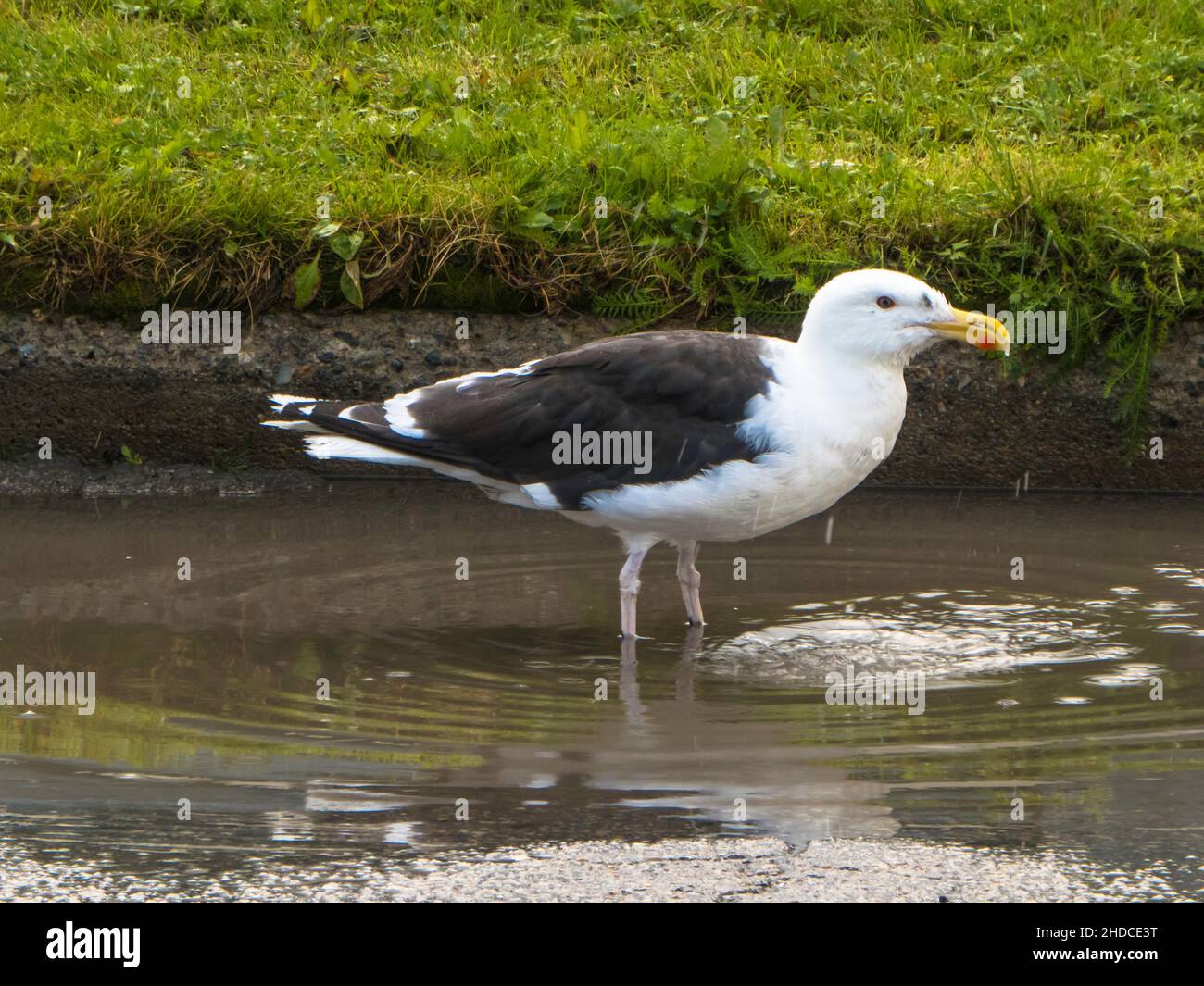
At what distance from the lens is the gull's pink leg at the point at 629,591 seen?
5684 millimetres

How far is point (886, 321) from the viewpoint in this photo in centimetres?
555

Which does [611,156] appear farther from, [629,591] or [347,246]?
[629,591]

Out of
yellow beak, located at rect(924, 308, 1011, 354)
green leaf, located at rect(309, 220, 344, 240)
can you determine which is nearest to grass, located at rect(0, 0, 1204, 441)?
green leaf, located at rect(309, 220, 344, 240)

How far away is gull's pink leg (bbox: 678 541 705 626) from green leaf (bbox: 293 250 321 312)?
2349mm

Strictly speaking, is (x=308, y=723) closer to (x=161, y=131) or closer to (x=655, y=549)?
(x=655, y=549)

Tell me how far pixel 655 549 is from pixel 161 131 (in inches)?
130

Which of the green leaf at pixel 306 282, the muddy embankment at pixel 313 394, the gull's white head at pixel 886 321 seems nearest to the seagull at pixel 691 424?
the gull's white head at pixel 886 321

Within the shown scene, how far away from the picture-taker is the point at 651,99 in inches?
349

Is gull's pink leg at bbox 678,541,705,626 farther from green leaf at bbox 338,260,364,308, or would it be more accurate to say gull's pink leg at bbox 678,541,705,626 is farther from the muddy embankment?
green leaf at bbox 338,260,364,308

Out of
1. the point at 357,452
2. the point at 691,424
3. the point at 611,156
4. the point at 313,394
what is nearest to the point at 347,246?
the point at 313,394

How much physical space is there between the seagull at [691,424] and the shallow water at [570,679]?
425mm

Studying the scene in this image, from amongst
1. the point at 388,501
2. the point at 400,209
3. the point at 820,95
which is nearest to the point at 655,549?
the point at 388,501

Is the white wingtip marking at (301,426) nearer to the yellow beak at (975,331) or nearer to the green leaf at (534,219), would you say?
the green leaf at (534,219)

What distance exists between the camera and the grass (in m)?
7.41
